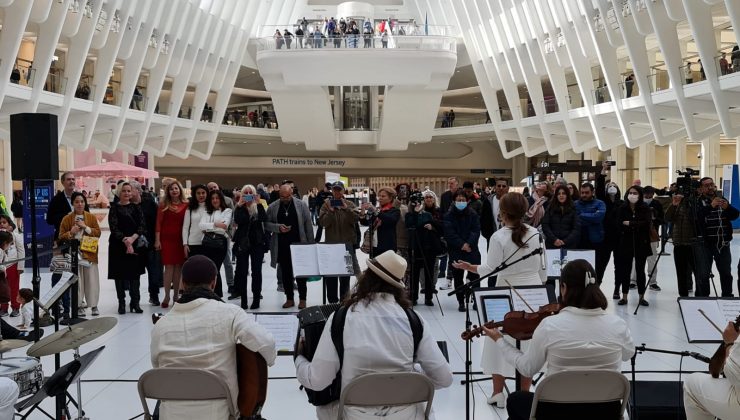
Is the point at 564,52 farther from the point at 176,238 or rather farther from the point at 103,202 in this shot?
the point at 176,238

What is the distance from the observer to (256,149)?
1927 inches

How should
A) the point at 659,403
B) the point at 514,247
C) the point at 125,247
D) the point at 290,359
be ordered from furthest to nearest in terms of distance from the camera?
the point at 125,247, the point at 290,359, the point at 514,247, the point at 659,403

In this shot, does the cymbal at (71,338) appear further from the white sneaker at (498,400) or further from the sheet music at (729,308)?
the sheet music at (729,308)

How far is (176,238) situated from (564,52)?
23228 millimetres

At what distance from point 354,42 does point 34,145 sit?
27044 mm

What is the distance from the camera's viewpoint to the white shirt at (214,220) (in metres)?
8.97

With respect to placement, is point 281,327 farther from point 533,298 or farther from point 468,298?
point 533,298

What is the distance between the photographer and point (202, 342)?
3.60 meters

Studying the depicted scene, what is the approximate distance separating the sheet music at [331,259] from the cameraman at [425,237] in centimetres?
165

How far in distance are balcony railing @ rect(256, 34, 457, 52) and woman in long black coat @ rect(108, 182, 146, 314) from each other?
79.0 ft

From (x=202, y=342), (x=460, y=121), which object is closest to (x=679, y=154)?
(x=460, y=121)

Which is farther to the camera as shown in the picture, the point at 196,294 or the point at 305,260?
the point at 305,260

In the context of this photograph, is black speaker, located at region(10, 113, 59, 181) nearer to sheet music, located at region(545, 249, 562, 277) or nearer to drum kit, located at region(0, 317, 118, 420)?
drum kit, located at region(0, 317, 118, 420)

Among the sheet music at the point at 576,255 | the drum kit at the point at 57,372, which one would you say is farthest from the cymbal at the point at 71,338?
the sheet music at the point at 576,255
